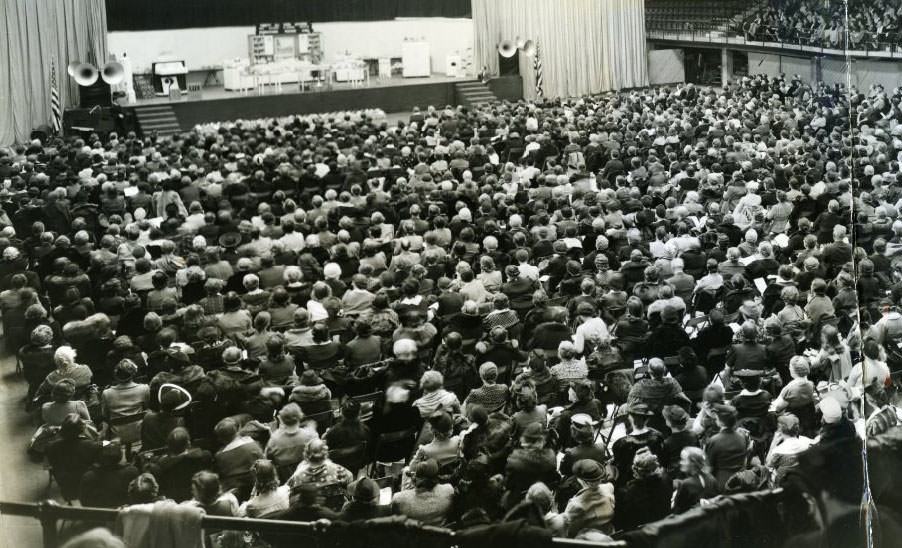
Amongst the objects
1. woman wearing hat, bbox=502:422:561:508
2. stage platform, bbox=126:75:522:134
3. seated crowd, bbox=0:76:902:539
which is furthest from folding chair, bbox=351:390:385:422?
stage platform, bbox=126:75:522:134

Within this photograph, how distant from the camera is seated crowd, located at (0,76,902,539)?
6586 mm

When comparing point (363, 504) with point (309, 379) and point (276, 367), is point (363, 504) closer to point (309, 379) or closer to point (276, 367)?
point (309, 379)

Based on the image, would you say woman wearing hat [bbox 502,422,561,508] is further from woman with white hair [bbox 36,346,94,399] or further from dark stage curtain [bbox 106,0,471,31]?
dark stage curtain [bbox 106,0,471,31]

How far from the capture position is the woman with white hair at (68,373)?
7.95 metres

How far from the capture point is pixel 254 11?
1170 inches

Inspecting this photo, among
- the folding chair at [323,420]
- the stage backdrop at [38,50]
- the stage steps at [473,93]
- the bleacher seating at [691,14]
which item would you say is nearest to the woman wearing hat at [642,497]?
the folding chair at [323,420]

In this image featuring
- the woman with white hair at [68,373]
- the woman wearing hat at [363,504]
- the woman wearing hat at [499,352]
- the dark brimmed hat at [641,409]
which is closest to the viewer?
the woman wearing hat at [363,504]

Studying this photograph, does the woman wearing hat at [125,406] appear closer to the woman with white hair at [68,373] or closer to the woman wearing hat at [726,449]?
the woman with white hair at [68,373]

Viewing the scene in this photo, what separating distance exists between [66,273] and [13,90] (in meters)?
8.93

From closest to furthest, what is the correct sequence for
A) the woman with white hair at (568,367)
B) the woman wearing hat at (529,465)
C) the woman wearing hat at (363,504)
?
the woman wearing hat at (363,504)
the woman wearing hat at (529,465)
the woman with white hair at (568,367)

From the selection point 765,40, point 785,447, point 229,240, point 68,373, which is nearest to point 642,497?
point 785,447

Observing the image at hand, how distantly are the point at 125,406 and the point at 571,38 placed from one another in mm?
24346

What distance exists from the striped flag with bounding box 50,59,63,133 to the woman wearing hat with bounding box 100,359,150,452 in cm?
1225

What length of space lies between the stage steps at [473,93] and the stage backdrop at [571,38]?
1268 mm
